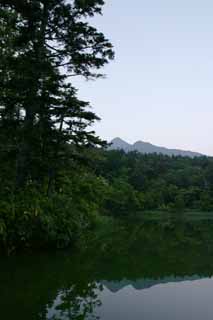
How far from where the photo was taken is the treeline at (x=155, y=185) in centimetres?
7681

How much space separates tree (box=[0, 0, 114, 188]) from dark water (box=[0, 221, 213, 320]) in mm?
4452

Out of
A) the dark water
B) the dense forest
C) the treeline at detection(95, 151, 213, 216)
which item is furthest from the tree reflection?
the treeline at detection(95, 151, 213, 216)

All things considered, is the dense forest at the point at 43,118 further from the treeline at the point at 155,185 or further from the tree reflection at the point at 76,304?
the treeline at the point at 155,185

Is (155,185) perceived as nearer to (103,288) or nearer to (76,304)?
(103,288)

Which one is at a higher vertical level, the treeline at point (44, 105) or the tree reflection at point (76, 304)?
the treeline at point (44, 105)

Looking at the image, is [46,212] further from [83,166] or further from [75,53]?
[75,53]

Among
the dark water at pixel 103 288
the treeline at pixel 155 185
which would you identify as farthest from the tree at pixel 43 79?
the treeline at pixel 155 185

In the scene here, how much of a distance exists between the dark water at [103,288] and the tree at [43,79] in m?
4.45

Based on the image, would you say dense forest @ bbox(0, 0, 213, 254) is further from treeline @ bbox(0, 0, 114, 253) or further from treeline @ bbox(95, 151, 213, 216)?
treeline @ bbox(95, 151, 213, 216)

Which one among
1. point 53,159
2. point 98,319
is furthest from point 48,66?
point 98,319

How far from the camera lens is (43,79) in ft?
46.3

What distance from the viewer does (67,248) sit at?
14.2 meters

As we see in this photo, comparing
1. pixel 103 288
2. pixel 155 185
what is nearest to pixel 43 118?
pixel 103 288

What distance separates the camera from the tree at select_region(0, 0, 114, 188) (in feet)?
44.6
